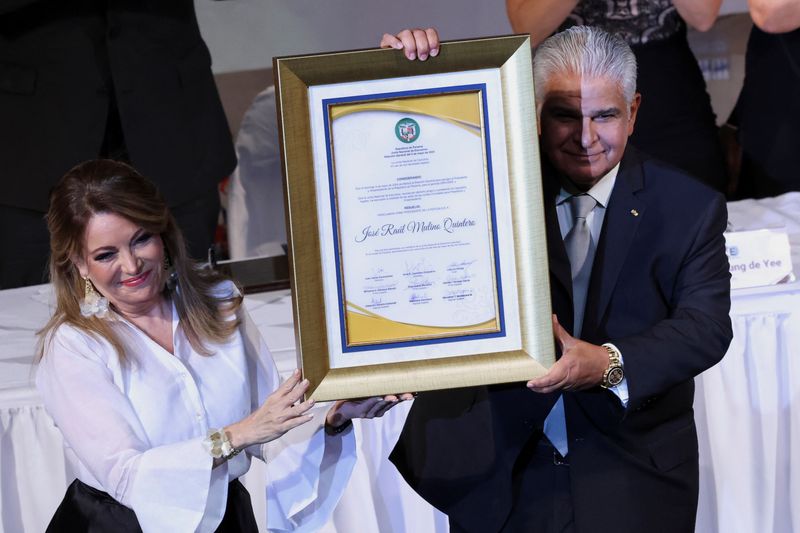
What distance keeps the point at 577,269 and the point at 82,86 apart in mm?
1916

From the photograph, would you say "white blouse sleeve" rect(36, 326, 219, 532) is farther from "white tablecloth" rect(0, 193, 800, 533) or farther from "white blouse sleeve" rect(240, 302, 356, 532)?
"white tablecloth" rect(0, 193, 800, 533)

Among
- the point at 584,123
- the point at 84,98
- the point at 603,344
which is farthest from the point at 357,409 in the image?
the point at 84,98

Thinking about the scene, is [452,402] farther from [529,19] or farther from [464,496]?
[529,19]

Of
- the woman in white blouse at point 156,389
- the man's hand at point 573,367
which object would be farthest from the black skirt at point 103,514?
the man's hand at point 573,367

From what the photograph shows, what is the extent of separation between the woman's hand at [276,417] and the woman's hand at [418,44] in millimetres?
481

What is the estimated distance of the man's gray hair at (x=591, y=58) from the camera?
163cm

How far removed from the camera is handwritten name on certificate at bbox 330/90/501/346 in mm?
1504

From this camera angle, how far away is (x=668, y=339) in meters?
1.60

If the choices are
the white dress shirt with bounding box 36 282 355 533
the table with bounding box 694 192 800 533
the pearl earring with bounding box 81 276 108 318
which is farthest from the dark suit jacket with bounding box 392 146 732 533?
the table with bounding box 694 192 800 533

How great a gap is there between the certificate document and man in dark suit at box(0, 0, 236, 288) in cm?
177

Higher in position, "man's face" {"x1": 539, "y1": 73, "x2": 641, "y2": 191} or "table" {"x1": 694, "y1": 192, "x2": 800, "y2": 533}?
"man's face" {"x1": 539, "y1": 73, "x2": 641, "y2": 191}

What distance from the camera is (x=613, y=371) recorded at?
5.19 feet

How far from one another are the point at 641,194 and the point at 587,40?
10.0 inches

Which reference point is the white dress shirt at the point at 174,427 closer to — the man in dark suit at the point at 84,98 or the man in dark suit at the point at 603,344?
the man in dark suit at the point at 603,344
